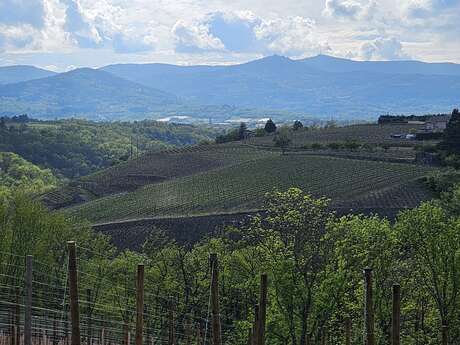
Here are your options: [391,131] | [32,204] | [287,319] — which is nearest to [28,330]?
[287,319]

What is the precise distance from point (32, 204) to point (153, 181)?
4799cm

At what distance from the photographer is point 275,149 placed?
10475 centimetres

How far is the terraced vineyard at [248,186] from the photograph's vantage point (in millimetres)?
71000

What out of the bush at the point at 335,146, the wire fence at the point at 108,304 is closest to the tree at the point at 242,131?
the bush at the point at 335,146

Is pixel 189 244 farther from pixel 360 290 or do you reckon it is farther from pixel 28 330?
pixel 28 330

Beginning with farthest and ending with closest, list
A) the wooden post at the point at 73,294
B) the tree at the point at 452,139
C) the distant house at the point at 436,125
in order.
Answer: the distant house at the point at 436,125 → the tree at the point at 452,139 → the wooden post at the point at 73,294

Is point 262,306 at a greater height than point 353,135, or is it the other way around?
point 262,306

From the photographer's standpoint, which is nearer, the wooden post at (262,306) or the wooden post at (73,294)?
the wooden post at (73,294)

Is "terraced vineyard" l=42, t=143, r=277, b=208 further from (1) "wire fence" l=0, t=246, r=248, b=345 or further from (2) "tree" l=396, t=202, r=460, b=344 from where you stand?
(2) "tree" l=396, t=202, r=460, b=344

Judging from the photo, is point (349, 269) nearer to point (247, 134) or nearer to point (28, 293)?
point (28, 293)

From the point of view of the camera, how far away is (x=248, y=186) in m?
77.8

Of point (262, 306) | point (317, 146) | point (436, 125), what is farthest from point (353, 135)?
point (262, 306)

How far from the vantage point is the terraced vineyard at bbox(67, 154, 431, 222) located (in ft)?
233

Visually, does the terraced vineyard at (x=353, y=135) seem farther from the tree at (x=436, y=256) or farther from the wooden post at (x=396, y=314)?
the wooden post at (x=396, y=314)
